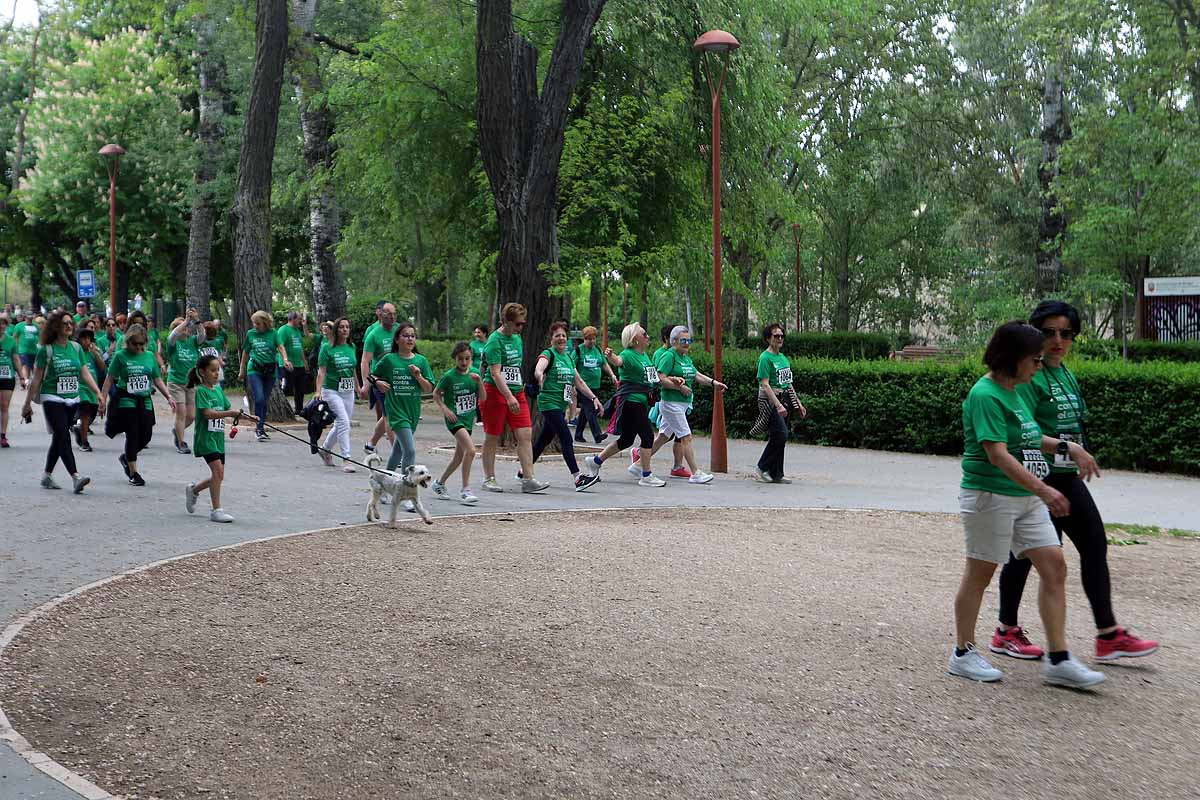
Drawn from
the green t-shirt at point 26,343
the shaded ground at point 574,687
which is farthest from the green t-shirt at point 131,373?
the green t-shirt at point 26,343

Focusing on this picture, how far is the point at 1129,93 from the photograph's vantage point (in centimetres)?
2534

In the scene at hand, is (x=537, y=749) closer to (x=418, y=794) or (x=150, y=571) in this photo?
(x=418, y=794)

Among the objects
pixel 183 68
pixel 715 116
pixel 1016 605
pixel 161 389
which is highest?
pixel 183 68

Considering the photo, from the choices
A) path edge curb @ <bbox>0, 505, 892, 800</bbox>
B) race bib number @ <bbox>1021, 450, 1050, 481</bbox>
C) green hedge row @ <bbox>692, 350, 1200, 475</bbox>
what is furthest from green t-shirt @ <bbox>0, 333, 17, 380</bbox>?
race bib number @ <bbox>1021, 450, 1050, 481</bbox>

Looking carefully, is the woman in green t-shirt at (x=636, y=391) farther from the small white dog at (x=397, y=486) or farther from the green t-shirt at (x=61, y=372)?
the green t-shirt at (x=61, y=372)

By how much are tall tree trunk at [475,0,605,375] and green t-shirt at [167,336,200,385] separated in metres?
4.24

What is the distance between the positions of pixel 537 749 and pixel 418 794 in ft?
1.89

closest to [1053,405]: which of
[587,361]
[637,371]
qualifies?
[637,371]

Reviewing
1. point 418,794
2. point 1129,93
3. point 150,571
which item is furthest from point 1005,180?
point 418,794

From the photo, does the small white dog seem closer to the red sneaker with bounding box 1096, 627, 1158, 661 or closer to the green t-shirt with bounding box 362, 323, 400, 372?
the green t-shirt with bounding box 362, 323, 400, 372

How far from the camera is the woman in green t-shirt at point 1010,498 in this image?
5.57 m

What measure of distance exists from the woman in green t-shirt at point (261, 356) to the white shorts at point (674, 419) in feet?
19.9

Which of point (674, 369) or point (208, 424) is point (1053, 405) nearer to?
point (208, 424)

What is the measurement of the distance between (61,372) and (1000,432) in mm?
10455
